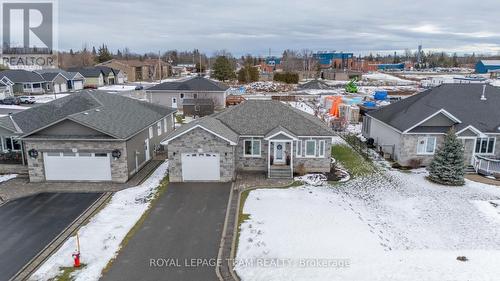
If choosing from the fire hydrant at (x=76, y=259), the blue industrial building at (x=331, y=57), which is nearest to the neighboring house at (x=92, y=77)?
the fire hydrant at (x=76, y=259)

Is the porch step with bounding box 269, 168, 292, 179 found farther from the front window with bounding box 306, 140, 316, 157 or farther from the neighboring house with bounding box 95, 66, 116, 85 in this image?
the neighboring house with bounding box 95, 66, 116, 85

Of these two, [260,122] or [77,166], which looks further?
[260,122]

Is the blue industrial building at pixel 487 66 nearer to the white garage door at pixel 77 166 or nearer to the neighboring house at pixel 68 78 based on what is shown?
the neighboring house at pixel 68 78

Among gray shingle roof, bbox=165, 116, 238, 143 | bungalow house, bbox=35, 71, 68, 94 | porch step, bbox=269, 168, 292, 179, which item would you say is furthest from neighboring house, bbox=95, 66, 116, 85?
porch step, bbox=269, 168, 292, 179

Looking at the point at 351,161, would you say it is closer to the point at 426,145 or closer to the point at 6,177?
the point at 426,145

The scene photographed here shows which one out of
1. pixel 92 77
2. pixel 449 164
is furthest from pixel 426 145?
pixel 92 77

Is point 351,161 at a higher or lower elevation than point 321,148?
lower
